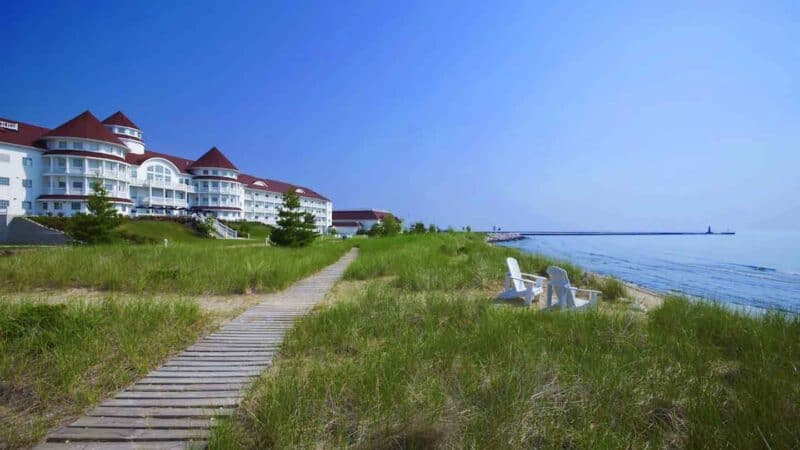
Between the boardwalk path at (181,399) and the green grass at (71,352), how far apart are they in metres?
0.27

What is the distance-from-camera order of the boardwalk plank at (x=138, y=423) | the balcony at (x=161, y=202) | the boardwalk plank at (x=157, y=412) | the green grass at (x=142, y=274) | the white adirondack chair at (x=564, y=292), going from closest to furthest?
the boardwalk plank at (x=138, y=423), the boardwalk plank at (x=157, y=412), the white adirondack chair at (x=564, y=292), the green grass at (x=142, y=274), the balcony at (x=161, y=202)

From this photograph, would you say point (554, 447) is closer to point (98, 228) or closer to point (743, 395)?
point (743, 395)

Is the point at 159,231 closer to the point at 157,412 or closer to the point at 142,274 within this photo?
the point at 142,274

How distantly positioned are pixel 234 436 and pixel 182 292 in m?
7.89

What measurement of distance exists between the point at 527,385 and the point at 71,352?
5.15m

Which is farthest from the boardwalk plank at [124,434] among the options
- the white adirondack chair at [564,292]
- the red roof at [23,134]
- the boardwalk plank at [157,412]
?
the red roof at [23,134]

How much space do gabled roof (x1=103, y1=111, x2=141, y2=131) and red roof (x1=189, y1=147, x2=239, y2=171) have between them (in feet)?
33.5

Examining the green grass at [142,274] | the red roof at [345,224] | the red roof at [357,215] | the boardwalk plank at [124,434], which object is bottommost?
the boardwalk plank at [124,434]

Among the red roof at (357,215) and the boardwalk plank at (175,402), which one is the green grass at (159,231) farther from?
the red roof at (357,215)

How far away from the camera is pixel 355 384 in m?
3.79

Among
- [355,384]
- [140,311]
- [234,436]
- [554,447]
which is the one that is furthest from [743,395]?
[140,311]

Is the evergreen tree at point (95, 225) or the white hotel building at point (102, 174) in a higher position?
the white hotel building at point (102, 174)

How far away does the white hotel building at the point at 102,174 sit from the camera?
141 feet

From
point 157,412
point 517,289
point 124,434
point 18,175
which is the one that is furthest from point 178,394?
point 18,175
